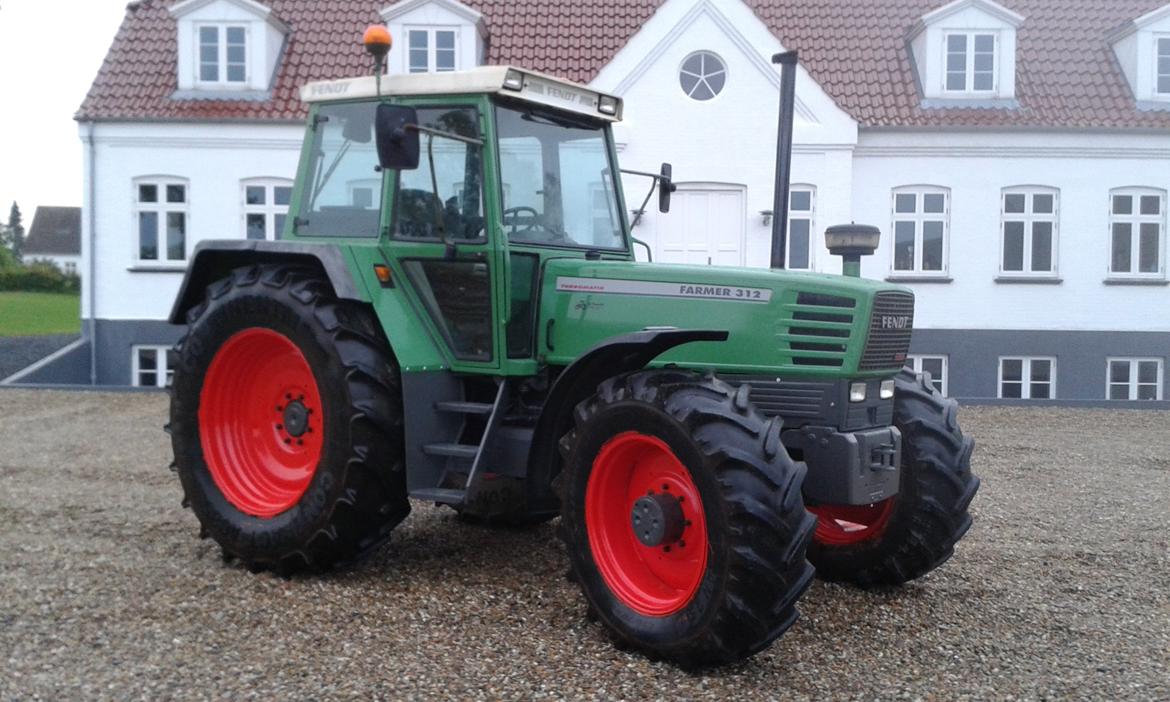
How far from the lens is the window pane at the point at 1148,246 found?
17312 millimetres

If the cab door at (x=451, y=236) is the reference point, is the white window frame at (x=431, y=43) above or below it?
above

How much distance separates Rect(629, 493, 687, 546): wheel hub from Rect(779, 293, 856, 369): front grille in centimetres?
80

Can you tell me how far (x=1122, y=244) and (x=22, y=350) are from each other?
18.8 m

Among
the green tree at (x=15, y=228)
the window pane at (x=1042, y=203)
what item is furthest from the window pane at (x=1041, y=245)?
the green tree at (x=15, y=228)

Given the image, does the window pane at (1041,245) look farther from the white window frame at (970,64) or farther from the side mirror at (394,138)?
the side mirror at (394,138)

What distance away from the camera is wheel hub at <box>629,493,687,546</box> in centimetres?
425

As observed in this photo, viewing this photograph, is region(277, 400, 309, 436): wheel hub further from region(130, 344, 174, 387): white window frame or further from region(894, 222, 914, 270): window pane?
region(894, 222, 914, 270): window pane

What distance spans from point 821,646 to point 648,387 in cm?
131

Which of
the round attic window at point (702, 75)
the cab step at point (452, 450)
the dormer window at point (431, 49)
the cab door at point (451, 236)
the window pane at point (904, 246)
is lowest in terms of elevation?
the cab step at point (452, 450)

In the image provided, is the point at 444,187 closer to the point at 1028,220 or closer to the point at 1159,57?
the point at 1028,220

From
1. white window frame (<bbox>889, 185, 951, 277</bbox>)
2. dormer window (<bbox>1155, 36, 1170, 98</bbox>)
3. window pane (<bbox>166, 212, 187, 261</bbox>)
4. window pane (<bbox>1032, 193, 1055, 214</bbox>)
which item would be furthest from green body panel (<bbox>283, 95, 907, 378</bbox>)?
dormer window (<bbox>1155, 36, 1170, 98</bbox>)

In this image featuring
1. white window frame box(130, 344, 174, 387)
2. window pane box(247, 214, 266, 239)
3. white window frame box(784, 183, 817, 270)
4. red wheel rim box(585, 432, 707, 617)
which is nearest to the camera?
red wheel rim box(585, 432, 707, 617)

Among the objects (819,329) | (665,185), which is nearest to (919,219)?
(665,185)

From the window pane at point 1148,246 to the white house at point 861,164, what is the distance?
0.10 feet
